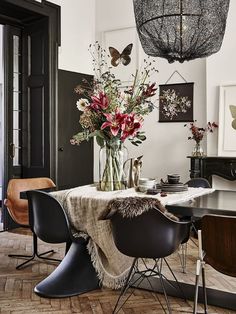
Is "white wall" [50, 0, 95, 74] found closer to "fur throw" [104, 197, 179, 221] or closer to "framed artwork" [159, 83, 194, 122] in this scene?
"framed artwork" [159, 83, 194, 122]

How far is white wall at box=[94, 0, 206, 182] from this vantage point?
610cm

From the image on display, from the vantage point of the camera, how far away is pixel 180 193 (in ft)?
10.9

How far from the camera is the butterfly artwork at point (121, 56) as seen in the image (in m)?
6.64

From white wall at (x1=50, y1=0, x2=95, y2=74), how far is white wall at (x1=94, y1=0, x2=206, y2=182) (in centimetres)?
29

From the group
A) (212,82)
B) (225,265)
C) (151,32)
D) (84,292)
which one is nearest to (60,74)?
(212,82)

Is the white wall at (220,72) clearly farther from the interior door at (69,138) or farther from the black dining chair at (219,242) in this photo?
the black dining chair at (219,242)

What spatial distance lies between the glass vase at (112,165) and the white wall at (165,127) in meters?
2.83

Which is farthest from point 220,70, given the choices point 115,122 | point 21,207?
point 21,207

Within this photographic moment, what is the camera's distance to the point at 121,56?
671cm

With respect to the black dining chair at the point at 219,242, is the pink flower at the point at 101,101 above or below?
above

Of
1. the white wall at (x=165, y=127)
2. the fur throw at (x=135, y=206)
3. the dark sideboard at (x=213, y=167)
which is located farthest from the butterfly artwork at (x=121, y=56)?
the fur throw at (x=135, y=206)

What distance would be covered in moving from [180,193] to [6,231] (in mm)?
3306

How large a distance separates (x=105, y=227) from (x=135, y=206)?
2.08 ft

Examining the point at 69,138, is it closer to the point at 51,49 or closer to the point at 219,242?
the point at 51,49
